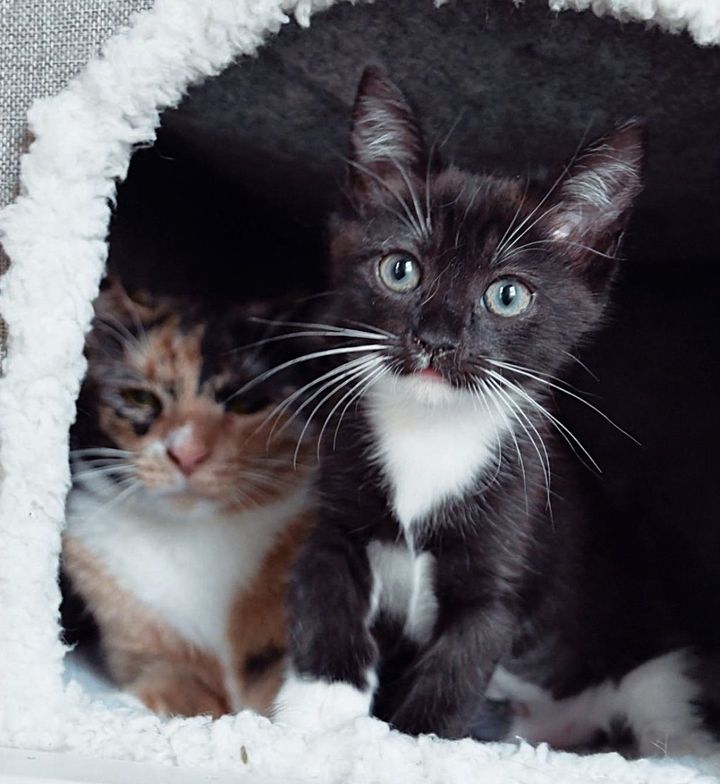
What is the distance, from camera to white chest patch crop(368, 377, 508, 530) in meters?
1.11

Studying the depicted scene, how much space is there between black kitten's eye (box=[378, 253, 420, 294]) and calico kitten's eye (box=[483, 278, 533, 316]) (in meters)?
0.08

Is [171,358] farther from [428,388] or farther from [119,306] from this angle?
[428,388]

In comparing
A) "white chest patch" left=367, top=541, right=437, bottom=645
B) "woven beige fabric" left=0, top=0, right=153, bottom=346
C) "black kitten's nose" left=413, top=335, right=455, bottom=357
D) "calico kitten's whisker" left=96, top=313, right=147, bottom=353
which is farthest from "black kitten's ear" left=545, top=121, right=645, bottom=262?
"calico kitten's whisker" left=96, top=313, right=147, bottom=353

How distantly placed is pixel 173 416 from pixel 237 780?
544 millimetres

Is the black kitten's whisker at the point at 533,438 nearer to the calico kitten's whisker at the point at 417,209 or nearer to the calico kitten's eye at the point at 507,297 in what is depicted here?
the calico kitten's eye at the point at 507,297

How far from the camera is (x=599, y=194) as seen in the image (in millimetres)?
1089

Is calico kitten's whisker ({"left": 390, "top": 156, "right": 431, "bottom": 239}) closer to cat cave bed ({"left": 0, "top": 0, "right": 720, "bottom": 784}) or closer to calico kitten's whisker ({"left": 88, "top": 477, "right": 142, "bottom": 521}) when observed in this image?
cat cave bed ({"left": 0, "top": 0, "right": 720, "bottom": 784})

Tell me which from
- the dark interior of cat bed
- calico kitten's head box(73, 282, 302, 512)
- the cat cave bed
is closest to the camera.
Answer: the cat cave bed

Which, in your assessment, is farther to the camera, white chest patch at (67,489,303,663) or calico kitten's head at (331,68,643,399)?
white chest patch at (67,489,303,663)

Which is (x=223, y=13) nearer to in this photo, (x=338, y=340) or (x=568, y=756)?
(x=338, y=340)

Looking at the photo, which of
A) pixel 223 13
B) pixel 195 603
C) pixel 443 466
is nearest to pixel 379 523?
pixel 443 466

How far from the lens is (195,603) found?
1.39 meters

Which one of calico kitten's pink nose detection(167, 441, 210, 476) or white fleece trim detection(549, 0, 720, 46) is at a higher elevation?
white fleece trim detection(549, 0, 720, 46)

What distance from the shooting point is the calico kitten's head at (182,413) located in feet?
4.30
